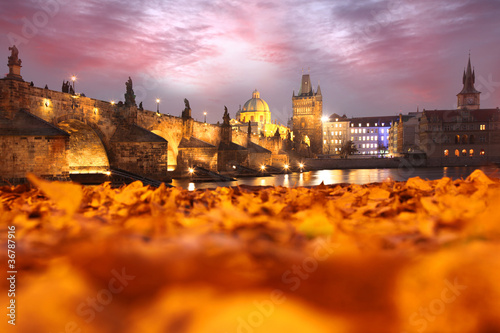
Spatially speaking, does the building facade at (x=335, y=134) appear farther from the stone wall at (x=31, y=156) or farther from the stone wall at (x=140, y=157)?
the stone wall at (x=31, y=156)

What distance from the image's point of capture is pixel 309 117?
121812mm

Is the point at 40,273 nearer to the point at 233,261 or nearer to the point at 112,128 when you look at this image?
the point at 233,261

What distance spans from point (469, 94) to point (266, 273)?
12164 cm

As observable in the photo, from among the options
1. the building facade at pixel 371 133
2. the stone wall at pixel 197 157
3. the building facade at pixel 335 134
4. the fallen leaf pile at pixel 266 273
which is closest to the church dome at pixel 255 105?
the building facade at pixel 335 134

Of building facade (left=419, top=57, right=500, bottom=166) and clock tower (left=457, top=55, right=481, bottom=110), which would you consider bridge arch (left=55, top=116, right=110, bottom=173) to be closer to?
building facade (left=419, top=57, right=500, bottom=166)

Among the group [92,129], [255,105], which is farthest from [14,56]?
[255,105]

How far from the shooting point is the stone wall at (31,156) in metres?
15.6

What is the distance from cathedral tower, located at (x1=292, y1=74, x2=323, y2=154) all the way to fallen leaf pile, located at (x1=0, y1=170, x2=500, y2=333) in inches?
4552

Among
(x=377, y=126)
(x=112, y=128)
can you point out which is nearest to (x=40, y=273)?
(x=112, y=128)

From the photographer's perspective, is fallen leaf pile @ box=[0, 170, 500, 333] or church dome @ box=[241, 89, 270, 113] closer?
fallen leaf pile @ box=[0, 170, 500, 333]

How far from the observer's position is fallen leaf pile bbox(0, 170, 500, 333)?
2.82 feet

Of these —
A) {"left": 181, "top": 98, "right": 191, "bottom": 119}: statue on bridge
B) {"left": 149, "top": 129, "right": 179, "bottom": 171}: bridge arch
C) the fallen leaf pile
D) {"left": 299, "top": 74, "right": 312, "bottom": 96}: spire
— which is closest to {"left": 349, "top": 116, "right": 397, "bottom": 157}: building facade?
{"left": 299, "top": 74, "right": 312, "bottom": 96}: spire

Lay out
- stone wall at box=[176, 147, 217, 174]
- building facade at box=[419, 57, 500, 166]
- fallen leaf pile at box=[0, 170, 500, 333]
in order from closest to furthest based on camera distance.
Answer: fallen leaf pile at box=[0, 170, 500, 333], stone wall at box=[176, 147, 217, 174], building facade at box=[419, 57, 500, 166]

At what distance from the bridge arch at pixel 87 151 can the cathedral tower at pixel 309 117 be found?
94.1m
